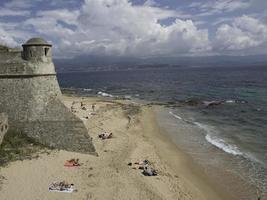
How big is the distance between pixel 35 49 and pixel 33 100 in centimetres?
377

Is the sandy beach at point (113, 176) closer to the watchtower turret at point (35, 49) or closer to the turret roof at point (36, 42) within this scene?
the watchtower turret at point (35, 49)

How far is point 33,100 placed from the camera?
23.8m

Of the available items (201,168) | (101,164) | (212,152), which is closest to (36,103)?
(101,164)

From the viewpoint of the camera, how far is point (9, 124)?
933 inches

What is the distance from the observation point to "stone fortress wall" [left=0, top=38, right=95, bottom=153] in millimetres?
23047

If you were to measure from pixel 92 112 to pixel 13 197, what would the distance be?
975 inches

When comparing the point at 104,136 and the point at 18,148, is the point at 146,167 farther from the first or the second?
the point at 18,148

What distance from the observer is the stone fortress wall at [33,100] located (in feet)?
75.6

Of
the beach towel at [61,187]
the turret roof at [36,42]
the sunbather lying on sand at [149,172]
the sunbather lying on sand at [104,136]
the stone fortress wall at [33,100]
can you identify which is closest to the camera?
the beach towel at [61,187]

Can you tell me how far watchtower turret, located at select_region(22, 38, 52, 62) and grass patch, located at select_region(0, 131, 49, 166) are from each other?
568 centimetres

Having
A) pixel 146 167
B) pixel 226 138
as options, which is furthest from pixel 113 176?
pixel 226 138

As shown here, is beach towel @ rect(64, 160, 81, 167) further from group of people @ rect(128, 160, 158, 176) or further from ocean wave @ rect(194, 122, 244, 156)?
ocean wave @ rect(194, 122, 244, 156)

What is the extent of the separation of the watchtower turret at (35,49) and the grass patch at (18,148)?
18.6 ft

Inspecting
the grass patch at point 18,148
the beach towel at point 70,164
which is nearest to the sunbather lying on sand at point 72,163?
the beach towel at point 70,164
